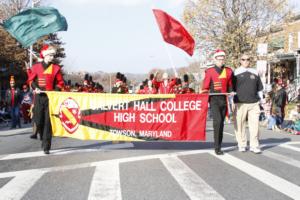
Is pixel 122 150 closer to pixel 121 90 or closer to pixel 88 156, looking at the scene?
pixel 88 156

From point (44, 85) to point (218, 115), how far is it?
11.6 feet

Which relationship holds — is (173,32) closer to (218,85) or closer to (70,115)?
(218,85)

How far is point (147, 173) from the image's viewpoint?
25.4 feet

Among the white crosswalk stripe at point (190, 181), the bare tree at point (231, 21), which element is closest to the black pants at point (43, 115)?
the white crosswalk stripe at point (190, 181)

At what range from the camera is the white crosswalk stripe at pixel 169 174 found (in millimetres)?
6367

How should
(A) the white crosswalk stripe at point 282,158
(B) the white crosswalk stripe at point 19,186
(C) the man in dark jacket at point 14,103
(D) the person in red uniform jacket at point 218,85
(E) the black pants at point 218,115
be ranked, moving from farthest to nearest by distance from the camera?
1. (C) the man in dark jacket at point 14,103
2. (D) the person in red uniform jacket at point 218,85
3. (E) the black pants at point 218,115
4. (A) the white crosswalk stripe at point 282,158
5. (B) the white crosswalk stripe at point 19,186

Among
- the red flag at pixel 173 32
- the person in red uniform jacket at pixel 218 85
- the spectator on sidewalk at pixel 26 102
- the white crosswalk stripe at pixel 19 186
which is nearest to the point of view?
A: the white crosswalk stripe at pixel 19 186

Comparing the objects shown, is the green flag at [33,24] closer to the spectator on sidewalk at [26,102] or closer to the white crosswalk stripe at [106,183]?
the white crosswalk stripe at [106,183]

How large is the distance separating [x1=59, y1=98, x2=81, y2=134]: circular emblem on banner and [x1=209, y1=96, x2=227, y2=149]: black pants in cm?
273

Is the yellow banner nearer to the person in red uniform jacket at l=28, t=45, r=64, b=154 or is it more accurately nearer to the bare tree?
the person in red uniform jacket at l=28, t=45, r=64, b=154

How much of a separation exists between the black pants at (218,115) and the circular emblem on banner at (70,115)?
2.73 meters

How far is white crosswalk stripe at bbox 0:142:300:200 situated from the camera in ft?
20.9

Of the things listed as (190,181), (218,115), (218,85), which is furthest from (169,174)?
(218,85)

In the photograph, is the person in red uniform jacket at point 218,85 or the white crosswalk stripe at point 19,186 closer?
the white crosswalk stripe at point 19,186
